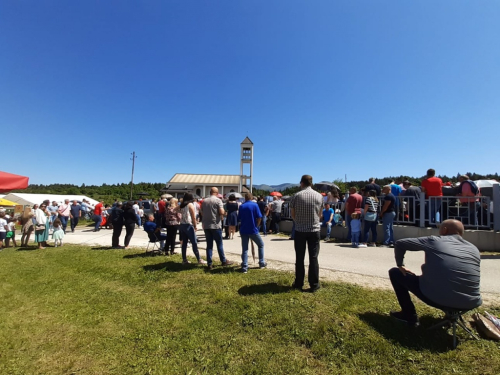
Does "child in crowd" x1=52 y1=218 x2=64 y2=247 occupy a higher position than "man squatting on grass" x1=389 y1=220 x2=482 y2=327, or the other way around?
"man squatting on grass" x1=389 y1=220 x2=482 y2=327

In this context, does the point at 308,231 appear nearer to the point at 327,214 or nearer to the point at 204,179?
the point at 327,214

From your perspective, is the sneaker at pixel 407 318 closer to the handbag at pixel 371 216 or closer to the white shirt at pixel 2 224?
the handbag at pixel 371 216

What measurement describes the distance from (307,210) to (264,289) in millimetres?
1575

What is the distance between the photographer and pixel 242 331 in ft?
10.7

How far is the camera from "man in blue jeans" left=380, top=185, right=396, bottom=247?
25.0 feet

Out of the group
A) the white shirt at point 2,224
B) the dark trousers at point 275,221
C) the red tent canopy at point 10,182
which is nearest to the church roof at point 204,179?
the dark trousers at point 275,221

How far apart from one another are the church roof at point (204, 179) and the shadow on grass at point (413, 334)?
53736mm

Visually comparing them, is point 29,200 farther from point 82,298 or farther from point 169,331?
point 169,331

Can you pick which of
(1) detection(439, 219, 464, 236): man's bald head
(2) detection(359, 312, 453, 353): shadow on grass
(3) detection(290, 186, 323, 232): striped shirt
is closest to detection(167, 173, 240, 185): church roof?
(3) detection(290, 186, 323, 232): striped shirt

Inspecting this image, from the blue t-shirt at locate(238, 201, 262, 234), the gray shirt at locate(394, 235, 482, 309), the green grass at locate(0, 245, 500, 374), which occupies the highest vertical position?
the blue t-shirt at locate(238, 201, 262, 234)

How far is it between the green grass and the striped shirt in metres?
1.09

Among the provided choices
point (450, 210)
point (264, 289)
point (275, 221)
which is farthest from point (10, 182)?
point (450, 210)

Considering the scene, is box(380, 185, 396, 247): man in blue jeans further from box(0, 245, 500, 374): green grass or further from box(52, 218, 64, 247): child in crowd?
box(52, 218, 64, 247): child in crowd

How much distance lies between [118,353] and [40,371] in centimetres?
74
